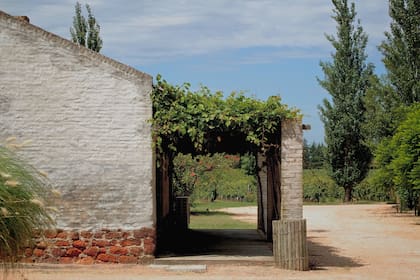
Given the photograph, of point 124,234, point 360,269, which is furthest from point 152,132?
point 360,269

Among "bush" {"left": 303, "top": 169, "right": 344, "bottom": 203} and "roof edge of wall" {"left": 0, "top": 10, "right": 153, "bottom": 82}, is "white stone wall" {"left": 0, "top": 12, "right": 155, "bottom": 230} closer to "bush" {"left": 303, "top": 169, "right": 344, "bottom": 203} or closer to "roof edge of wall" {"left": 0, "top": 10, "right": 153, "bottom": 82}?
"roof edge of wall" {"left": 0, "top": 10, "right": 153, "bottom": 82}

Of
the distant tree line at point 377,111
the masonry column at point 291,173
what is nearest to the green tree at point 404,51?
the distant tree line at point 377,111

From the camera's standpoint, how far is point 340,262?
50.7ft

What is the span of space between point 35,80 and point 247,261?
541 centimetres

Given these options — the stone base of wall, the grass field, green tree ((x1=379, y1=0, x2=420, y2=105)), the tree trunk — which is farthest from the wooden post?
the tree trunk

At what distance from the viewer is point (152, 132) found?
14.0 meters

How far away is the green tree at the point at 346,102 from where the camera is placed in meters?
42.3

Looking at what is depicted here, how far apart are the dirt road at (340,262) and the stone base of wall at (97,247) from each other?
0.93 ft

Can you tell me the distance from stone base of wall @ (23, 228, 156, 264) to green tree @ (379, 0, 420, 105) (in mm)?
24473

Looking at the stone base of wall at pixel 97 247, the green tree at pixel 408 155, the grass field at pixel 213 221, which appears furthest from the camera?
the grass field at pixel 213 221

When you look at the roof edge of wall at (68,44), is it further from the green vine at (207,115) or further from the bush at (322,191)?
the bush at (322,191)

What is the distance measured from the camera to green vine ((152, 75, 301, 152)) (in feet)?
46.3

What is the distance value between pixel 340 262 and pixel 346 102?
90.7ft

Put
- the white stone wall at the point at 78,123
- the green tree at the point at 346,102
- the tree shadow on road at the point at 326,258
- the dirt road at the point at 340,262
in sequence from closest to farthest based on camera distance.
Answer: the dirt road at the point at 340,262, the white stone wall at the point at 78,123, the tree shadow on road at the point at 326,258, the green tree at the point at 346,102
